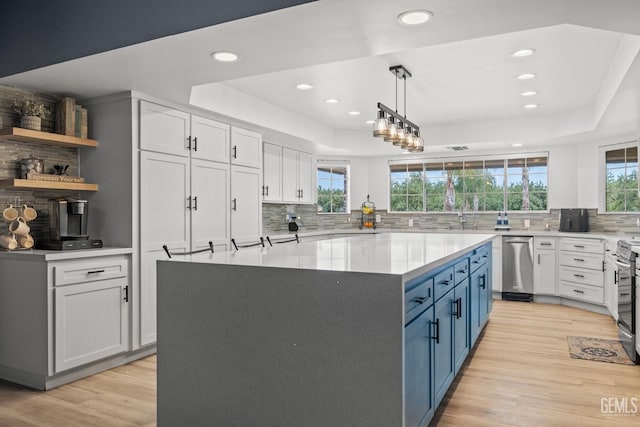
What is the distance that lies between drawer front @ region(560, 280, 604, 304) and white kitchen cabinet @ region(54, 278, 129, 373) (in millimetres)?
5087

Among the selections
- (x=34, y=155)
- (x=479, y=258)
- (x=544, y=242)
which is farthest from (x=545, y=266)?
(x=34, y=155)

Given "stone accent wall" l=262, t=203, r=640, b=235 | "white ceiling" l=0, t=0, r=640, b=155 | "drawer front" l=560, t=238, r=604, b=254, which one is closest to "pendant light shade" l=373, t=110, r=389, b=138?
"white ceiling" l=0, t=0, r=640, b=155

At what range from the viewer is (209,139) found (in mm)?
4461

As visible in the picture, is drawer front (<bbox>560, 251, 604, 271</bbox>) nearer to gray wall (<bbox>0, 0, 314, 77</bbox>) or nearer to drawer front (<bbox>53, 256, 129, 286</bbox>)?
gray wall (<bbox>0, 0, 314, 77</bbox>)

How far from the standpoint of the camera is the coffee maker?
339 centimetres

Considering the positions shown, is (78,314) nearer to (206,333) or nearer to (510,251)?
(206,333)

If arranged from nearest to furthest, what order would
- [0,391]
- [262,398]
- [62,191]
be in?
[262,398] < [0,391] < [62,191]

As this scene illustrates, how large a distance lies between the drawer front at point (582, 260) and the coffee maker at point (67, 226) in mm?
5338

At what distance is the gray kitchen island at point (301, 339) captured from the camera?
1876 mm

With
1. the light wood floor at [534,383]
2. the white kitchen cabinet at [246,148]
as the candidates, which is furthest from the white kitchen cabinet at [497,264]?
the white kitchen cabinet at [246,148]

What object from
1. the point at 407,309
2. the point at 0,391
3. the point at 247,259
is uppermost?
the point at 247,259

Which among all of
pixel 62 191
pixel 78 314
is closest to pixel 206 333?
pixel 78 314

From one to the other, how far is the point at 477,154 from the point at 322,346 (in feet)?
19.3

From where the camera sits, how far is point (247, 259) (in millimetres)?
2414
